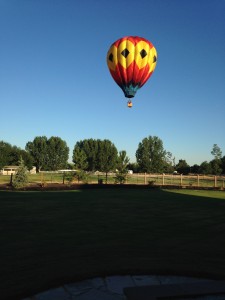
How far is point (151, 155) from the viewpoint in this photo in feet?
268

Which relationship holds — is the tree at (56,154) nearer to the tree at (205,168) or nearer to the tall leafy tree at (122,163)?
the tree at (205,168)

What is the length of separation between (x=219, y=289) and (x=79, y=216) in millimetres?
7463

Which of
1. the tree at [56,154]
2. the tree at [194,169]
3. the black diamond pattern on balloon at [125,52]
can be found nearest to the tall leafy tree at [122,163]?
the black diamond pattern on balloon at [125,52]

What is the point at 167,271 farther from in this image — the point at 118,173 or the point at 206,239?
the point at 118,173

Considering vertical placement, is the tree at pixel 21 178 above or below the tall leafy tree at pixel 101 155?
below

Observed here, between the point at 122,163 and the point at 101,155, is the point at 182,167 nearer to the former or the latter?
the point at 101,155

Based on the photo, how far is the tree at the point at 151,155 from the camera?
7944 cm

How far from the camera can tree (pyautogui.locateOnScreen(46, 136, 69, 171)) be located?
97.4m

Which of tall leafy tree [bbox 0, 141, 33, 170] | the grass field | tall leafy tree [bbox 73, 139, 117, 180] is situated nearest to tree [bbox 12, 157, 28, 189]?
the grass field

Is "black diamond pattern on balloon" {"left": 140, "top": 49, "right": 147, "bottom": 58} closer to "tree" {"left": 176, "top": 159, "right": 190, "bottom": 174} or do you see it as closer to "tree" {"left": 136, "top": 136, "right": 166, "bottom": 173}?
"tree" {"left": 136, "top": 136, "right": 166, "bottom": 173}

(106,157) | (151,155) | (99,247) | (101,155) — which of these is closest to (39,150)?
(101,155)

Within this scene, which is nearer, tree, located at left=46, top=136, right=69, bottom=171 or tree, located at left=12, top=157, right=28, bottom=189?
tree, located at left=12, top=157, right=28, bottom=189

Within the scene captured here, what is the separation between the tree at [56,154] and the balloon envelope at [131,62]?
77951 millimetres

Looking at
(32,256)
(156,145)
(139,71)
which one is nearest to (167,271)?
(32,256)
